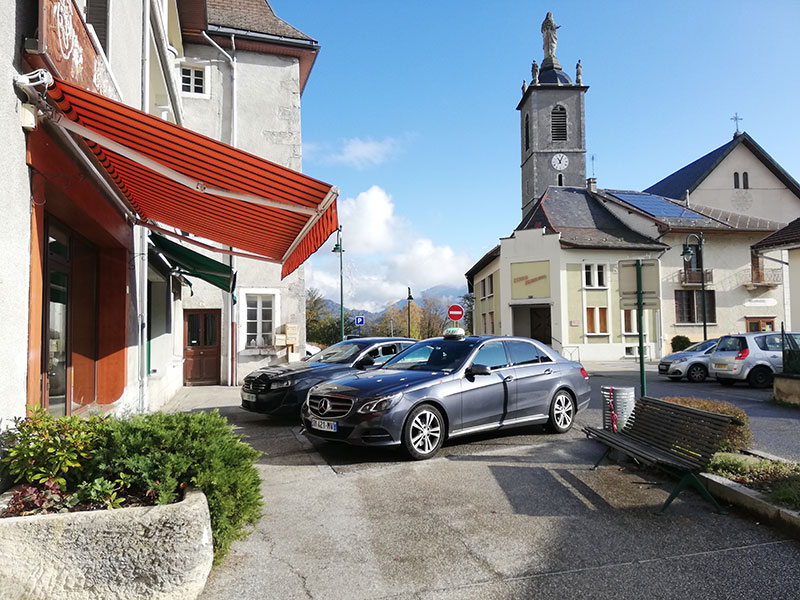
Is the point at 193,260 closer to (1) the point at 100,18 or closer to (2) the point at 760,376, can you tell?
(1) the point at 100,18

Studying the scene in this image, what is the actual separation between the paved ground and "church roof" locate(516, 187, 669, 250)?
29241 millimetres

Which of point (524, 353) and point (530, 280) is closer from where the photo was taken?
point (524, 353)

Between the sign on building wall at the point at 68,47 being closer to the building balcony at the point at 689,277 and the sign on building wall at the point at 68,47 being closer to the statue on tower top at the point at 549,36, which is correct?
the building balcony at the point at 689,277

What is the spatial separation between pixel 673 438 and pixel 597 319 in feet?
95.5

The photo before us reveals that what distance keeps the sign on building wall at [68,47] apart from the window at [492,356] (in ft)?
18.9

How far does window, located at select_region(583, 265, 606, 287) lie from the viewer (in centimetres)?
3369

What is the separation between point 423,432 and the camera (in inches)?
277

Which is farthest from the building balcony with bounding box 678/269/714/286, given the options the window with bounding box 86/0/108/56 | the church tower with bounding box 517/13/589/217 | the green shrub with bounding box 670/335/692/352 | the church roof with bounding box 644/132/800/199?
the window with bounding box 86/0/108/56

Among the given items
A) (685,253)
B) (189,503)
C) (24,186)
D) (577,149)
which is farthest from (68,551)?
(577,149)

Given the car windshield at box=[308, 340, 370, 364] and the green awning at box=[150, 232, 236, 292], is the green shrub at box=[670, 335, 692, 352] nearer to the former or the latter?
the car windshield at box=[308, 340, 370, 364]

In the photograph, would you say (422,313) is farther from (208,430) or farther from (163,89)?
(208,430)

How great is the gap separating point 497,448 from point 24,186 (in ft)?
19.9

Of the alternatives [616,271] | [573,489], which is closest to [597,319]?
[616,271]

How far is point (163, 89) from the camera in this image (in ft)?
43.5
